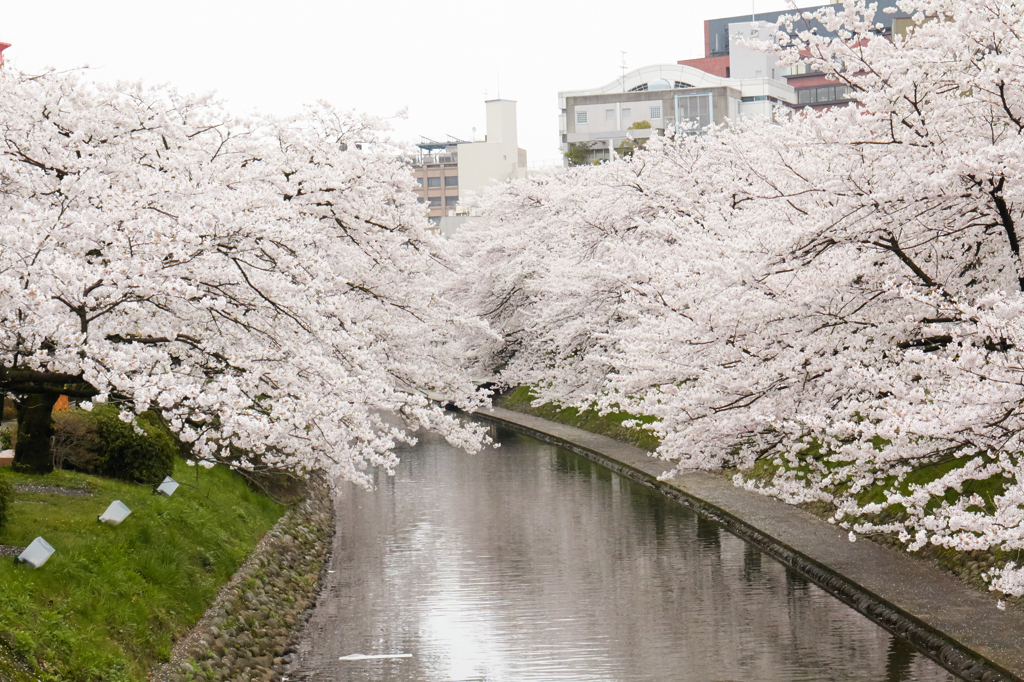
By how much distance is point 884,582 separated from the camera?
15.6m

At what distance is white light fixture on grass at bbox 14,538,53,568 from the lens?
11312mm

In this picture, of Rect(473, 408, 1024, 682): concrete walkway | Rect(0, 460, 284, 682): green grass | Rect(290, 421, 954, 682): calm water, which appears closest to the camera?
Rect(0, 460, 284, 682): green grass

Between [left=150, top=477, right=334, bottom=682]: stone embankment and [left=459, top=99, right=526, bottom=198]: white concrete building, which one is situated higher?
[left=459, top=99, right=526, bottom=198]: white concrete building

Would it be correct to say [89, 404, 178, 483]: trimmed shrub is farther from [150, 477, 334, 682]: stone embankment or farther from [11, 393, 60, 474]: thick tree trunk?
[150, 477, 334, 682]: stone embankment

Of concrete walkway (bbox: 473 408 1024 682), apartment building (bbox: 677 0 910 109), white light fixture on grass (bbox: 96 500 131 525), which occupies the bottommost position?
concrete walkway (bbox: 473 408 1024 682)

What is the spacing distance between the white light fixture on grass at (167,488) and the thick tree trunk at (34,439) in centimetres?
158

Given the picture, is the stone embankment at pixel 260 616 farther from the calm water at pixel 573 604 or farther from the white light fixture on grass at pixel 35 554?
the white light fixture on grass at pixel 35 554

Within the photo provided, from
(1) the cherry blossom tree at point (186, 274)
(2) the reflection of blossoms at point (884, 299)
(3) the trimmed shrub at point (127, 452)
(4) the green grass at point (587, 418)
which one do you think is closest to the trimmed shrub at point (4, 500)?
(1) the cherry blossom tree at point (186, 274)

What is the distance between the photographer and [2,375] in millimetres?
12273

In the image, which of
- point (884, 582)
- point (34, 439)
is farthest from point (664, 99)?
point (34, 439)

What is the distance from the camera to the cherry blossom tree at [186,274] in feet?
36.9

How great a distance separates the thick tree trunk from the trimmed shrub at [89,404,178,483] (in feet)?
3.11

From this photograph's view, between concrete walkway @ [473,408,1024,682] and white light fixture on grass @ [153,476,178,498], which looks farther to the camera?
white light fixture on grass @ [153,476,178,498]

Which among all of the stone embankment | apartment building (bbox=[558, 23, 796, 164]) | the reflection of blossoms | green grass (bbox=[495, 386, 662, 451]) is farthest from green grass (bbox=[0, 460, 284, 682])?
apartment building (bbox=[558, 23, 796, 164])
